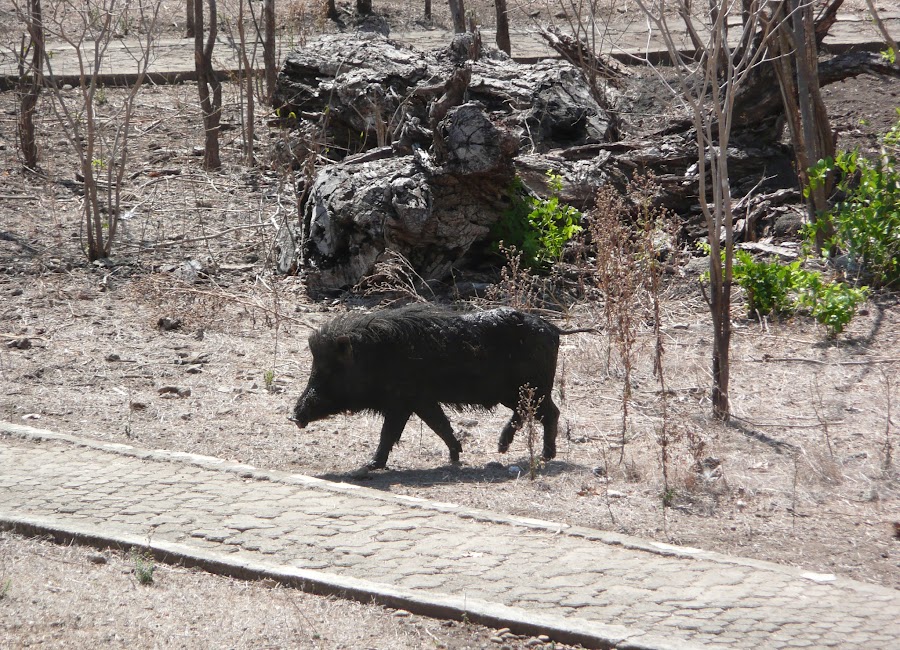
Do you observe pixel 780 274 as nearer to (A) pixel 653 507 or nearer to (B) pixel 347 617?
(A) pixel 653 507

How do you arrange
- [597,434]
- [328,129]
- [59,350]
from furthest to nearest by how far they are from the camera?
[328,129], [59,350], [597,434]

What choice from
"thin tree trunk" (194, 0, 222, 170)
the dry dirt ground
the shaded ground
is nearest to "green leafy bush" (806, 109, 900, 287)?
the dry dirt ground

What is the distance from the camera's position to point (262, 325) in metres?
9.52

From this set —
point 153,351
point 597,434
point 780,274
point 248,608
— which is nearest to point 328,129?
point 153,351

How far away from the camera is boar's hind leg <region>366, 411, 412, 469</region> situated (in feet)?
20.9

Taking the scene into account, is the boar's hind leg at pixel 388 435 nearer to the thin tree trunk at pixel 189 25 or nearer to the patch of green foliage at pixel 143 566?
the patch of green foliage at pixel 143 566

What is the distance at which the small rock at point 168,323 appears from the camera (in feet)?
30.3

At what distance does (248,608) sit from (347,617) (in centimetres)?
46

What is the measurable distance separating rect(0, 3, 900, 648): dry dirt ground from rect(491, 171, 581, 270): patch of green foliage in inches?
41.9

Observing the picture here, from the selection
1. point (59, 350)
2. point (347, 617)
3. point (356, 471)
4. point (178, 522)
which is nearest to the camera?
point (347, 617)

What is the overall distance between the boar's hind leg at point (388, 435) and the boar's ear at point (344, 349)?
0.44m

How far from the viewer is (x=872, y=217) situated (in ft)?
30.3

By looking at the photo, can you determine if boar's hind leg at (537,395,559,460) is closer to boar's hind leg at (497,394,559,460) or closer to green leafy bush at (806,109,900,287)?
boar's hind leg at (497,394,559,460)

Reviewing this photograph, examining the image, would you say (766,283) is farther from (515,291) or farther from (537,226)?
(537,226)
